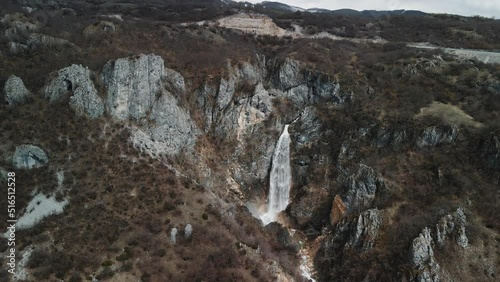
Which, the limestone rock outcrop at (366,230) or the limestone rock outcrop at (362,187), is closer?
the limestone rock outcrop at (366,230)

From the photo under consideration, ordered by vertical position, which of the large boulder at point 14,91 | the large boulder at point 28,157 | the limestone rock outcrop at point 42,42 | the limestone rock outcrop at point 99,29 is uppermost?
the limestone rock outcrop at point 99,29

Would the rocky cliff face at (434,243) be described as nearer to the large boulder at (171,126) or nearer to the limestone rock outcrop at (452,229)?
the limestone rock outcrop at (452,229)

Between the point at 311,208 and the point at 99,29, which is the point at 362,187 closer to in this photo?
the point at 311,208

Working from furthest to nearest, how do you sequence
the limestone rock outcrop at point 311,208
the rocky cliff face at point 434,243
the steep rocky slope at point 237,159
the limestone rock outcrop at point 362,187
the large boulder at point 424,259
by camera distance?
the limestone rock outcrop at point 311,208, the limestone rock outcrop at point 362,187, the rocky cliff face at point 434,243, the large boulder at point 424,259, the steep rocky slope at point 237,159

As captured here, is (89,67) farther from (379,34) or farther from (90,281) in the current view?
(379,34)

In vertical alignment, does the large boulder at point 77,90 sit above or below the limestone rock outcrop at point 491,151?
above

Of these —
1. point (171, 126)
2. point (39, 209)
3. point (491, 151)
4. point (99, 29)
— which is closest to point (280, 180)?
point (171, 126)

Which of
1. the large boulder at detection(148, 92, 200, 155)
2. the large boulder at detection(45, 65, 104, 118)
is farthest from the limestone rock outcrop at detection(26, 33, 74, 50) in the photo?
the large boulder at detection(148, 92, 200, 155)

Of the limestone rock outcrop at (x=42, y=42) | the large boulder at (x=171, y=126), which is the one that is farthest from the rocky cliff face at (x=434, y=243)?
the limestone rock outcrop at (x=42, y=42)
